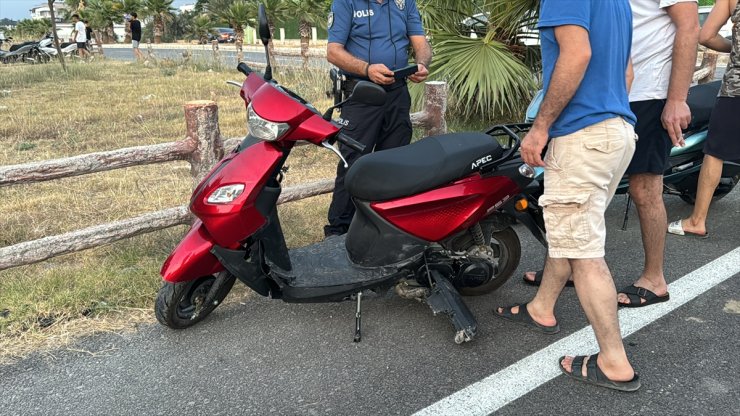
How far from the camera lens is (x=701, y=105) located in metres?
4.36

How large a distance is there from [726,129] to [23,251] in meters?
4.40

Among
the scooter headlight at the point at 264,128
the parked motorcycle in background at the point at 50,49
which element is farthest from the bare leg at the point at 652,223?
the parked motorcycle in background at the point at 50,49

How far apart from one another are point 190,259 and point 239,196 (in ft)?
1.27

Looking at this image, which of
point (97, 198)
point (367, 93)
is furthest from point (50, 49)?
point (367, 93)

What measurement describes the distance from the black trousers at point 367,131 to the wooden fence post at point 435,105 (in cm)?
91

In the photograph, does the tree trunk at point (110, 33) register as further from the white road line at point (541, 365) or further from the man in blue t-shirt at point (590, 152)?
the man in blue t-shirt at point (590, 152)

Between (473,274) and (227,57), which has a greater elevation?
(473,274)

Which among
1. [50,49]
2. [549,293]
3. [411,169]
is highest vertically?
[411,169]

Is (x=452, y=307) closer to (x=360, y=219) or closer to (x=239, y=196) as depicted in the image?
(x=360, y=219)

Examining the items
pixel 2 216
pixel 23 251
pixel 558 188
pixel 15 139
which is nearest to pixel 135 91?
pixel 15 139

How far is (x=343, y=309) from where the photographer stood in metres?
3.26

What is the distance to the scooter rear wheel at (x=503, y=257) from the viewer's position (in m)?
3.25

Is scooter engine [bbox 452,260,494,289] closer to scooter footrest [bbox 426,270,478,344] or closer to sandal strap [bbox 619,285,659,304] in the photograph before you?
scooter footrest [bbox 426,270,478,344]

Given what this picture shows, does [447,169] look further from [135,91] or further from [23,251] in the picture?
[135,91]
